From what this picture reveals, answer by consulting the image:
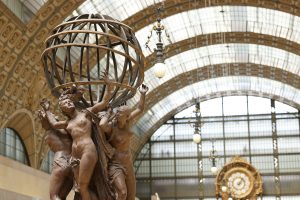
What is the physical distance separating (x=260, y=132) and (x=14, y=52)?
2445cm

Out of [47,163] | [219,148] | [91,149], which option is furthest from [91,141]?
[219,148]

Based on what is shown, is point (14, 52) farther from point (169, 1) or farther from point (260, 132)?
point (260, 132)

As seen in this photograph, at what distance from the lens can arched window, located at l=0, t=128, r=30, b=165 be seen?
2653cm

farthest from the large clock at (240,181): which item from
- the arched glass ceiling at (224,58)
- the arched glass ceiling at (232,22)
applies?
the arched glass ceiling at (232,22)

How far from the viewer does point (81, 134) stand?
274 inches

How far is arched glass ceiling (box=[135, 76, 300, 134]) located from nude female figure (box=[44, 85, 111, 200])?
3621 cm

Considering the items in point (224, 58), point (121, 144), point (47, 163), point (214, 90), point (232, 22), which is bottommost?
point (121, 144)

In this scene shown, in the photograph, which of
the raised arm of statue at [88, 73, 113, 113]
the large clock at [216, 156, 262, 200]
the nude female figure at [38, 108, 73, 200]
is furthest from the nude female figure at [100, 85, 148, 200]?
the large clock at [216, 156, 262, 200]

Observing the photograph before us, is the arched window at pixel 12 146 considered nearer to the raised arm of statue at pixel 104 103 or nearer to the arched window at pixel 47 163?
the arched window at pixel 47 163

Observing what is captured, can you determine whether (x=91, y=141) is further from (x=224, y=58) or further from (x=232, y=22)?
(x=224, y=58)

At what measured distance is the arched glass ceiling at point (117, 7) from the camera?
2894cm

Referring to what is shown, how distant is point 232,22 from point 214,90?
11.5 meters

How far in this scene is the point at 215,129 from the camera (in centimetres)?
4481

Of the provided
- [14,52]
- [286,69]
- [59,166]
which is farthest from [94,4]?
[59,166]
